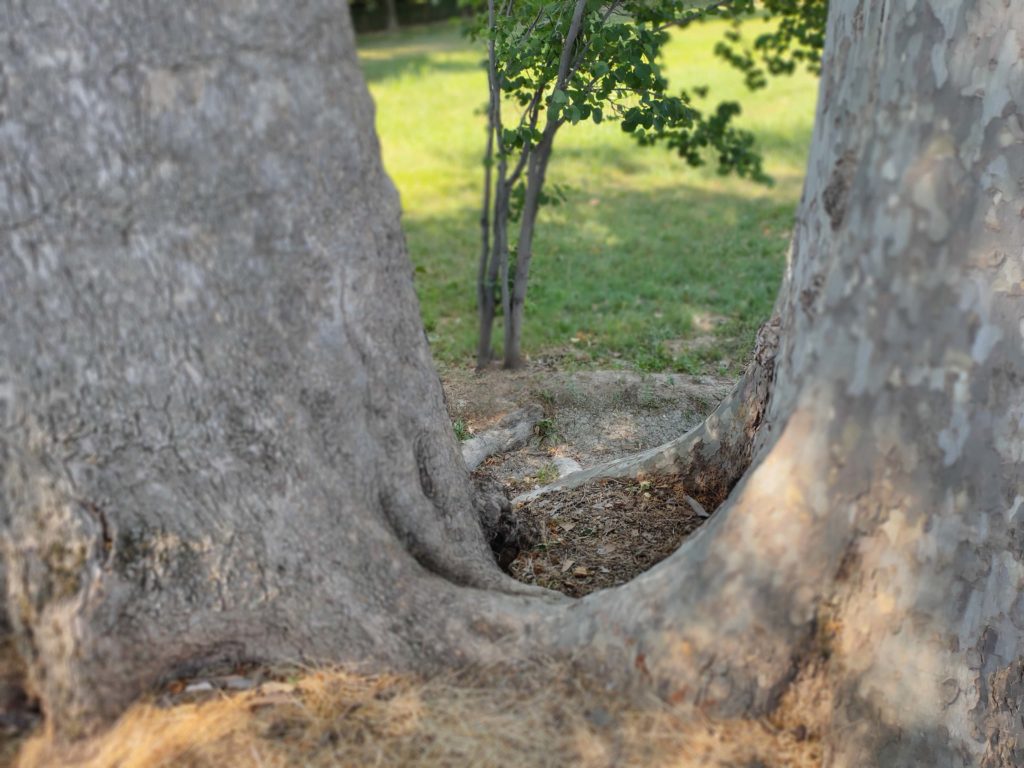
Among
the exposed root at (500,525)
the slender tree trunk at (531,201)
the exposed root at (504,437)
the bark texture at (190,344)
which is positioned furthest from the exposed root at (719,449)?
the slender tree trunk at (531,201)

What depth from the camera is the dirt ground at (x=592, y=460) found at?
358cm

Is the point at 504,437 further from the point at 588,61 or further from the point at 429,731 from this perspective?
the point at 429,731

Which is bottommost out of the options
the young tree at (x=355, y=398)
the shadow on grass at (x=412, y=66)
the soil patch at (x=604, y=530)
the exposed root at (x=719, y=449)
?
the shadow on grass at (x=412, y=66)

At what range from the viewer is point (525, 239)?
19.6ft

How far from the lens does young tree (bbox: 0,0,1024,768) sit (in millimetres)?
2293

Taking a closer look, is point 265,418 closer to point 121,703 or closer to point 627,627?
point 121,703

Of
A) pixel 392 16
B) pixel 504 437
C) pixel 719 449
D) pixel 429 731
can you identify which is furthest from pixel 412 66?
pixel 429 731

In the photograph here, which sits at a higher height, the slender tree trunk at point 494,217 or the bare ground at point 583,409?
the slender tree trunk at point 494,217

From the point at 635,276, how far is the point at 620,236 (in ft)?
4.17

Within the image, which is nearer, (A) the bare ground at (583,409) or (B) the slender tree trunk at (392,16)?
A: (A) the bare ground at (583,409)

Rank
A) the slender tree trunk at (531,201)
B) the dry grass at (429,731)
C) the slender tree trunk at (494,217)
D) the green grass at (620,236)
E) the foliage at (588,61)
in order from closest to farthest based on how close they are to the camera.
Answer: the dry grass at (429,731) < the foliage at (588,61) < the slender tree trunk at (531,201) < the slender tree trunk at (494,217) < the green grass at (620,236)

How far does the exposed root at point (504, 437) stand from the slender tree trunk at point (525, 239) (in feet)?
3.41

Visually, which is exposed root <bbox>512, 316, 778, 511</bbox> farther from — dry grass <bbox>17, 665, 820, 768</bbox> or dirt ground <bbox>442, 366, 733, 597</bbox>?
dry grass <bbox>17, 665, 820, 768</bbox>

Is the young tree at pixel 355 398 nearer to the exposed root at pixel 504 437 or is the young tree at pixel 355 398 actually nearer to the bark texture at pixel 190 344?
the bark texture at pixel 190 344
